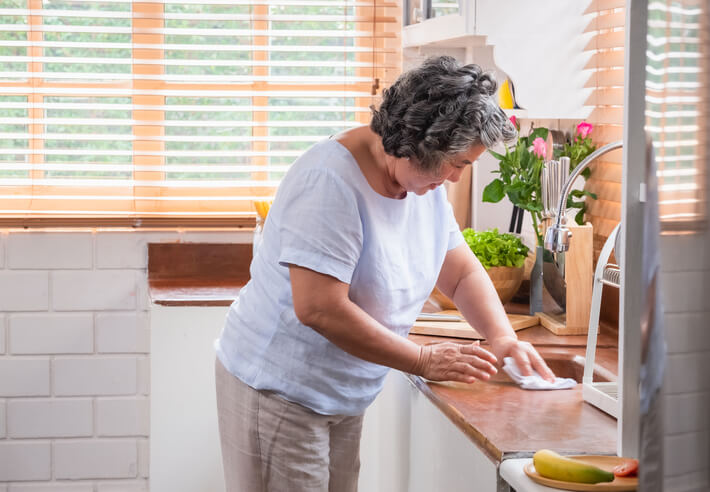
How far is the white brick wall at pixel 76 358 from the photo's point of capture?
2977 mm

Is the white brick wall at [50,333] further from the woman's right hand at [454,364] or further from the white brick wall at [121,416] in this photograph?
the woman's right hand at [454,364]

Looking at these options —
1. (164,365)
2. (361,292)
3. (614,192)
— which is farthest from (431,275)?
(164,365)

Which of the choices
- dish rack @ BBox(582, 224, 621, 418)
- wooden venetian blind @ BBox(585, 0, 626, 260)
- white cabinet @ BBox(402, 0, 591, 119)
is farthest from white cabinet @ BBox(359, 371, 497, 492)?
white cabinet @ BBox(402, 0, 591, 119)

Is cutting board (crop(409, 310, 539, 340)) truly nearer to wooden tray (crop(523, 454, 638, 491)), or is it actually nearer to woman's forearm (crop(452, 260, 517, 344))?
woman's forearm (crop(452, 260, 517, 344))

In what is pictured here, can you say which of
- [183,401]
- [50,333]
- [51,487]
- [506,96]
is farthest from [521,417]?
[51,487]

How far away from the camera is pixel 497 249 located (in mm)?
2357

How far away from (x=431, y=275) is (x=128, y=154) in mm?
1627

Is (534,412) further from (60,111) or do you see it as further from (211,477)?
(60,111)

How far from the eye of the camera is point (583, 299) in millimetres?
2172

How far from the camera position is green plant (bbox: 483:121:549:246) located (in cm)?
236

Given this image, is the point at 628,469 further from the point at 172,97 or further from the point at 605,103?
the point at 172,97

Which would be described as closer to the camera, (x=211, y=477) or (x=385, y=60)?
(x=211, y=477)

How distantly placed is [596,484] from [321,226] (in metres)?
0.60

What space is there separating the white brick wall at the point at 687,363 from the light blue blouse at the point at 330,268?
2.56 ft
